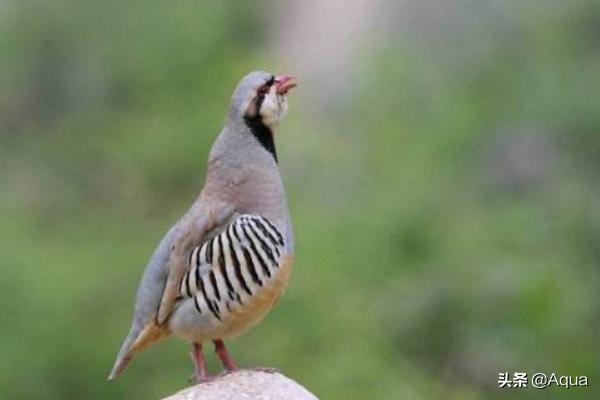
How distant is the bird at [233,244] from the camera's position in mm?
6828

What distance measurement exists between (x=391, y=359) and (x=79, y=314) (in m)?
2.06

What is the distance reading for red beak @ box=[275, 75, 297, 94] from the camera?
22.4 ft

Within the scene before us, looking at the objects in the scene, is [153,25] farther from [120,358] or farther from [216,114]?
[120,358]

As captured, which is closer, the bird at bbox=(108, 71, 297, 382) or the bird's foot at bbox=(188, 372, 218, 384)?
the bird at bbox=(108, 71, 297, 382)

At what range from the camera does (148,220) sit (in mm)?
14969

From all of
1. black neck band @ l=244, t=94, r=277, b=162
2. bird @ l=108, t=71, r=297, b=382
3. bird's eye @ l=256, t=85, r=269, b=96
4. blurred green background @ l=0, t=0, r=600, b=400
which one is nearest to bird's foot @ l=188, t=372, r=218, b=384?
bird @ l=108, t=71, r=297, b=382

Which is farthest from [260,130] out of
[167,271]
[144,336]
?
[144,336]

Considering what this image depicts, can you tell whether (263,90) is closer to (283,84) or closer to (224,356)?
(283,84)

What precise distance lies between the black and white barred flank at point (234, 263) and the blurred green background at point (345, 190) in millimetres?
4892

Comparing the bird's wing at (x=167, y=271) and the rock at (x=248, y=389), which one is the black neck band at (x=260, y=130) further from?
the rock at (x=248, y=389)

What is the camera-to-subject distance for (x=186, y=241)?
690cm

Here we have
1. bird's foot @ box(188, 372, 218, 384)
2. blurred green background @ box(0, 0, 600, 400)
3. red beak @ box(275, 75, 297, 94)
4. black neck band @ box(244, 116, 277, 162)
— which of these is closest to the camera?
red beak @ box(275, 75, 297, 94)

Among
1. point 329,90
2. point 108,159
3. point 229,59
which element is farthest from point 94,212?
point 329,90

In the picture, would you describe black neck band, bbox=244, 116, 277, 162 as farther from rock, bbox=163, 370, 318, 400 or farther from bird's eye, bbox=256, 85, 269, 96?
rock, bbox=163, 370, 318, 400
